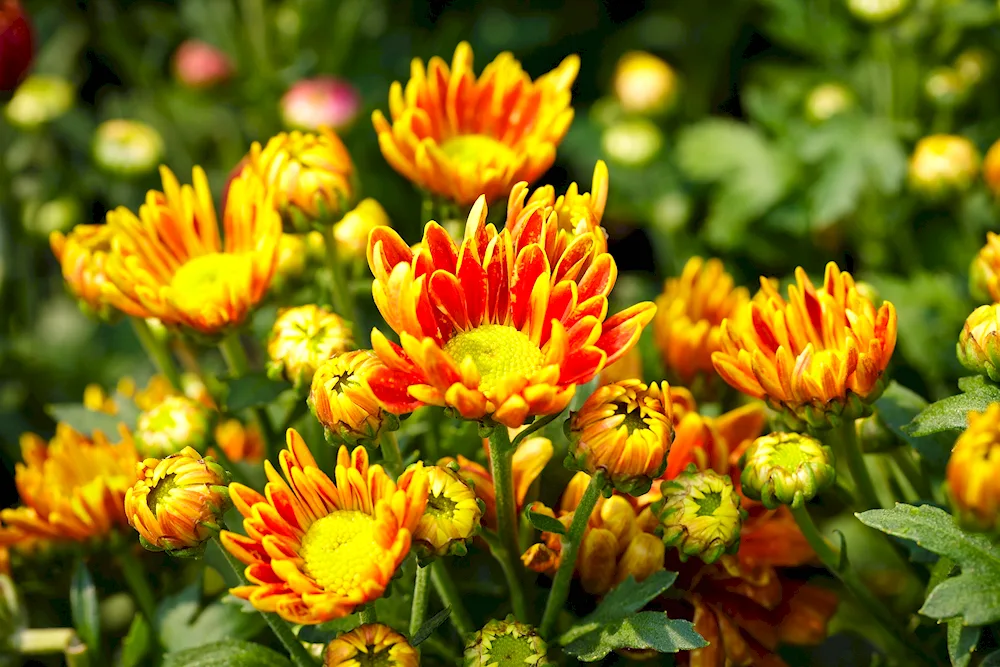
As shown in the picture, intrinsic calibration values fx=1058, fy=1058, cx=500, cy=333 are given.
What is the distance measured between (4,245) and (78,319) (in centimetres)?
25

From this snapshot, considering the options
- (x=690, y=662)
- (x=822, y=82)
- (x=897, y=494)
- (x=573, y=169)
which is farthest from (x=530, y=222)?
(x=573, y=169)

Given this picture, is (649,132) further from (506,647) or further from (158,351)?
(506,647)

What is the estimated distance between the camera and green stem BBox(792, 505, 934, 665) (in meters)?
1.17

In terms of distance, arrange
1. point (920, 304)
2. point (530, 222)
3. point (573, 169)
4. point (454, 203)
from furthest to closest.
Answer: point (573, 169)
point (920, 304)
point (454, 203)
point (530, 222)

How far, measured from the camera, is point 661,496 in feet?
3.88

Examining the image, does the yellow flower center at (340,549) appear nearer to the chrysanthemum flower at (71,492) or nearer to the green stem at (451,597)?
the green stem at (451,597)

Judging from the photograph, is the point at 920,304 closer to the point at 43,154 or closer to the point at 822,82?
the point at 822,82

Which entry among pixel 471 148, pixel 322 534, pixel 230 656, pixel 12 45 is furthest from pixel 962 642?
pixel 12 45

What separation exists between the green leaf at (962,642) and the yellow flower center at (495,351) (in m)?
0.48

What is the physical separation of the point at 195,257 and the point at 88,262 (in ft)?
0.53

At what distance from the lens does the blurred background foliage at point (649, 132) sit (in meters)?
1.99

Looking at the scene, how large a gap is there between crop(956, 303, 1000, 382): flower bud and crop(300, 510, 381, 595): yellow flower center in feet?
2.14

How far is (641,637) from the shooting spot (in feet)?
3.37

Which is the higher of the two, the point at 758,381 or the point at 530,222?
the point at 530,222
